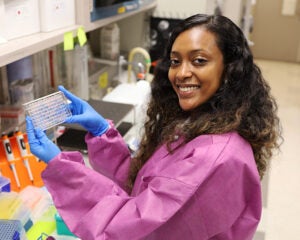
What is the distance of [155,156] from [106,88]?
147cm

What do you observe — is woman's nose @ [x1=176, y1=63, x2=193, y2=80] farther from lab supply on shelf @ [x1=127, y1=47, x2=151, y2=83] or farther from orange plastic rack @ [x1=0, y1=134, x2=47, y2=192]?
lab supply on shelf @ [x1=127, y1=47, x2=151, y2=83]

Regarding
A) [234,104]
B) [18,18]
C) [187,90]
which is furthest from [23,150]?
[234,104]

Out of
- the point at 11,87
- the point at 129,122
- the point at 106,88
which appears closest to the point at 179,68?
the point at 11,87

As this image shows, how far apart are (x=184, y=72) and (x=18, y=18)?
617 millimetres

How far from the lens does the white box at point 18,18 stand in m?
1.15

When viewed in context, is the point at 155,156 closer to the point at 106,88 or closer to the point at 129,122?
the point at 129,122

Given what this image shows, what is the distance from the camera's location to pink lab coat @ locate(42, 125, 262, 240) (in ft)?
2.87

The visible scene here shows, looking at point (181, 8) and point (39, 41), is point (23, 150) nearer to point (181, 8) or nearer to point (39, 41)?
point (39, 41)

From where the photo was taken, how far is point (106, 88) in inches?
99.3

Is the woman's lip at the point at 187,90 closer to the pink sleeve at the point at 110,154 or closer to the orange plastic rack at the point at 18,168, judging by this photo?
the pink sleeve at the point at 110,154

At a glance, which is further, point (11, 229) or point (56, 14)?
point (56, 14)

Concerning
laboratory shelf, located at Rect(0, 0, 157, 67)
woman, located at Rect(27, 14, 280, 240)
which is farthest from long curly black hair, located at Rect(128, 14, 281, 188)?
laboratory shelf, located at Rect(0, 0, 157, 67)

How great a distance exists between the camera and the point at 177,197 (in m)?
0.87

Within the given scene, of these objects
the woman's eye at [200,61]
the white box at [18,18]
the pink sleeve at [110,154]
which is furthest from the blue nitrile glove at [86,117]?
the woman's eye at [200,61]
